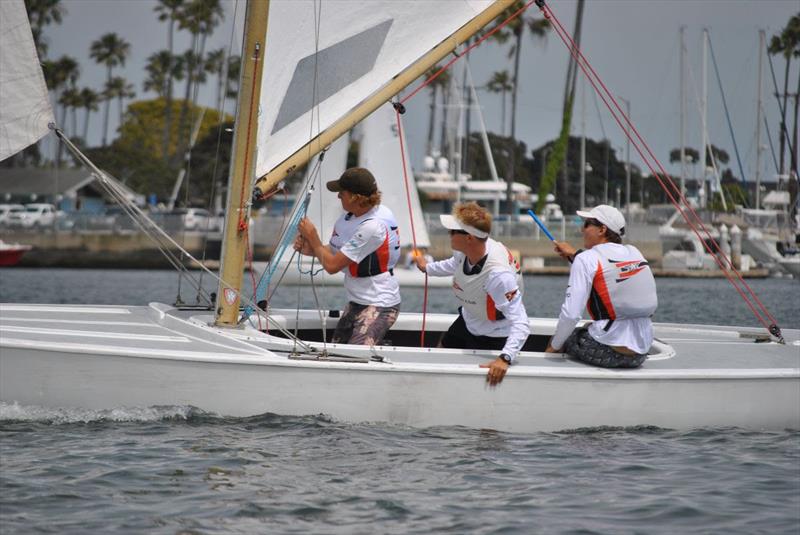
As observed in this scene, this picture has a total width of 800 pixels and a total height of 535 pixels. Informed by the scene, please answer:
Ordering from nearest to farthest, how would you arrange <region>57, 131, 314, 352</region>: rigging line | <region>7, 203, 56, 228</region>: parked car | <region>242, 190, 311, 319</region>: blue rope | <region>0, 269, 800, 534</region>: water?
<region>0, 269, 800, 534</region>: water
<region>57, 131, 314, 352</region>: rigging line
<region>242, 190, 311, 319</region>: blue rope
<region>7, 203, 56, 228</region>: parked car

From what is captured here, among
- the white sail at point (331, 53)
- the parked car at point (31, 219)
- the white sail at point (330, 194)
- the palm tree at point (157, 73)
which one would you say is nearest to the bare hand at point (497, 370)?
the white sail at point (331, 53)

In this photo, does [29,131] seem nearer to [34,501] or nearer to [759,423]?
[34,501]

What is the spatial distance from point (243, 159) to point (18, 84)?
173cm

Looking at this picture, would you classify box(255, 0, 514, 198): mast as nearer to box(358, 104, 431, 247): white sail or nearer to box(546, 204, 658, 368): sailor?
box(546, 204, 658, 368): sailor

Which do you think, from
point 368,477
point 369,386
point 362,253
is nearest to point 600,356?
point 369,386

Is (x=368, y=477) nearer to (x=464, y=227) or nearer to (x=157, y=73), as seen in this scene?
(x=464, y=227)

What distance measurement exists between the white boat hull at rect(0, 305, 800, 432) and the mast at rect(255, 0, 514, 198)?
1.51 m

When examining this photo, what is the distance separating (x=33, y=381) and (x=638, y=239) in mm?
45343

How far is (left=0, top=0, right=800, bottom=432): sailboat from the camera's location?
8.31 m

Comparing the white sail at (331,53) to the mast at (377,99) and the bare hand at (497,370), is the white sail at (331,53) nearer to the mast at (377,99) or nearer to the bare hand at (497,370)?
the mast at (377,99)

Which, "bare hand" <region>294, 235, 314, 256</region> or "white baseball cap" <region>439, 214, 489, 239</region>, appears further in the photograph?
"bare hand" <region>294, 235, 314, 256</region>

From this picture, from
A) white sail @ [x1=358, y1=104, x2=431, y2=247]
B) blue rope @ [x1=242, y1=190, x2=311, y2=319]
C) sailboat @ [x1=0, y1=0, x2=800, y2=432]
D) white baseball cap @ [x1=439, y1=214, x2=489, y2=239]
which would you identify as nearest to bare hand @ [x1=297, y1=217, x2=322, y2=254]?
blue rope @ [x1=242, y1=190, x2=311, y2=319]

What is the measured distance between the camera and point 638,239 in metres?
51.8

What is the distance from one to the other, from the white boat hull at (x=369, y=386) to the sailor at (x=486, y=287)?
25 cm
